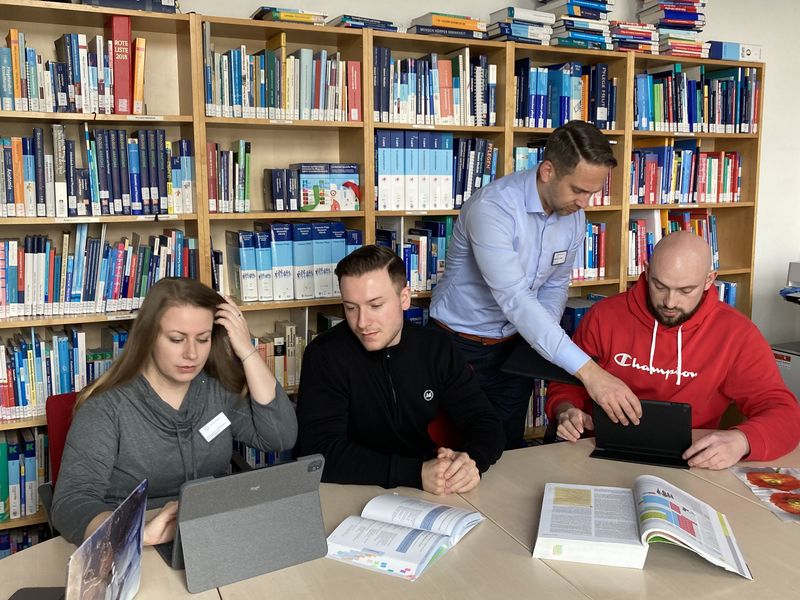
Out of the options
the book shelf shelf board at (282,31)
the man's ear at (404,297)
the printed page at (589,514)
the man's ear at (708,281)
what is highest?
the book shelf shelf board at (282,31)

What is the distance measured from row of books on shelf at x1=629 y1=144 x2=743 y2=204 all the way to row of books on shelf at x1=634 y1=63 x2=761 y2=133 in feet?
0.46

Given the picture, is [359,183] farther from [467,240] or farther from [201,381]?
[201,381]

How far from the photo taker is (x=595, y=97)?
3947mm

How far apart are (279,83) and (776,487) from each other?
2.42m

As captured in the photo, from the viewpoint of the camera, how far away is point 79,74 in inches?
115

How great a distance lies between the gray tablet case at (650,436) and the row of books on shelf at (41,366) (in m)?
2.00

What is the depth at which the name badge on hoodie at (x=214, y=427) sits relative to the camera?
2.05 meters

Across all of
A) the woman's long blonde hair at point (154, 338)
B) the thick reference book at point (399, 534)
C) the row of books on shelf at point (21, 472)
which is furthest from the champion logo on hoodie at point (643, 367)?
the row of books on shelf at point (21, 472)

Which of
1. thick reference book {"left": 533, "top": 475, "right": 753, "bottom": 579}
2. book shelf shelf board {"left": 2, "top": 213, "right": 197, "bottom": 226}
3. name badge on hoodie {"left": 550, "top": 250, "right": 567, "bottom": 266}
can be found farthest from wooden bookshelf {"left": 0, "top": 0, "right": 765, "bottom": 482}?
thick reference book {"left": 533, "top": 475, "right": 753, "bottom": 579}

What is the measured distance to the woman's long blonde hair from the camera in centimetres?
198

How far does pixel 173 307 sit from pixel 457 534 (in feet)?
3.11

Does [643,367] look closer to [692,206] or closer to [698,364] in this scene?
[698,364]

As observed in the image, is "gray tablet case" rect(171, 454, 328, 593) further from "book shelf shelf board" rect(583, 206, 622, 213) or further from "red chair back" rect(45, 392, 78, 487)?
"book shelf shelf board" rect(583, 206, 622, 213)

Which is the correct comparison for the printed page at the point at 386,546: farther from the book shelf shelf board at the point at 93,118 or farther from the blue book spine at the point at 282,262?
the book shelf shelf board at the point at 93,118
